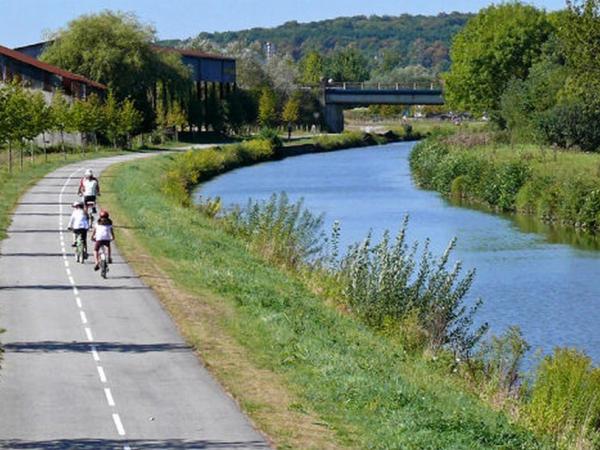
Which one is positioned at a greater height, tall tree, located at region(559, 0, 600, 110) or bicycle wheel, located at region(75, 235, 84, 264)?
tall tree, located at region(559, 0, 600, 110)

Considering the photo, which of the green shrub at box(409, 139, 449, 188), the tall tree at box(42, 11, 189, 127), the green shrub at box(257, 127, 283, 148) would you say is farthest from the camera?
the green shrub at box(257, 127, 283, 148)

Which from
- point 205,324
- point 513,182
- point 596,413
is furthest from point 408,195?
point 596,413

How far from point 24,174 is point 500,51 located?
5868 centimetres

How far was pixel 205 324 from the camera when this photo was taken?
27906 mm

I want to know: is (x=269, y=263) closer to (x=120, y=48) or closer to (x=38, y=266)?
(x=38, y=266)

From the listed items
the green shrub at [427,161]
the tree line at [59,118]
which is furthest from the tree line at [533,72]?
the tree line at [59,118]

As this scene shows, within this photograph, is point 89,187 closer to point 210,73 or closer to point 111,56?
point 111,56

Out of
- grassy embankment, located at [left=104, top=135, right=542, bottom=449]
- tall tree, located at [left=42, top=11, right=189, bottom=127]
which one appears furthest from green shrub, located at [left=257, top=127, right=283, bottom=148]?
grassy embankment, located at [left=104, top=135, right=542, bottom=449]

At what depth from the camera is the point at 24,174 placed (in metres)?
72.7

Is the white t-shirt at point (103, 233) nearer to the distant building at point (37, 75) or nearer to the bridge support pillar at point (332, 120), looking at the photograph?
the distant building at point (37, 75)

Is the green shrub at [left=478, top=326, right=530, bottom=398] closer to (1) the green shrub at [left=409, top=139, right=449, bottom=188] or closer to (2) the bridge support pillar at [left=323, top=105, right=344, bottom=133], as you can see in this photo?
(1) the green shrub at [left=409, top=139, right=449, bottom=188]

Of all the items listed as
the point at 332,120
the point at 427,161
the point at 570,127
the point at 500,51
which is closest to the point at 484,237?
the point at 570,127

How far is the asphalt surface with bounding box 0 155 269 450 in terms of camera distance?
60.8ft

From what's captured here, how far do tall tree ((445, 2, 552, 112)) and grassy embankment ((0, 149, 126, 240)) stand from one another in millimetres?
Answer: 36492
